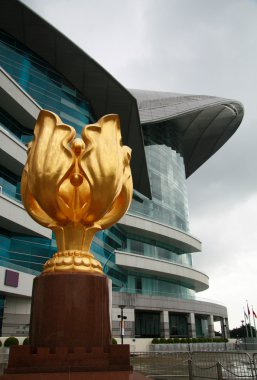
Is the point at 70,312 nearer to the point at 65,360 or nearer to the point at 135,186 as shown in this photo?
the point at 65,360

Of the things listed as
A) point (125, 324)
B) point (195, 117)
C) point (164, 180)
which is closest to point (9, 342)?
point (125, 324)

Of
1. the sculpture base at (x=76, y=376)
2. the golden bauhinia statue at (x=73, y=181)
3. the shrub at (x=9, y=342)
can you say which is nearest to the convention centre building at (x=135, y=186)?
the shrub at (x=9, y=342)

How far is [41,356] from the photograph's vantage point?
5480mm

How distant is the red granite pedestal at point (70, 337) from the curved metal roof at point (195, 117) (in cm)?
3618

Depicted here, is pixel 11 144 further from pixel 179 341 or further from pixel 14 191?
pixel 179 341

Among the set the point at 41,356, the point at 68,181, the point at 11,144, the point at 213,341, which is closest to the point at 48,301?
the point at 41,356

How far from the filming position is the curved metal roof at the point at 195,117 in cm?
4431

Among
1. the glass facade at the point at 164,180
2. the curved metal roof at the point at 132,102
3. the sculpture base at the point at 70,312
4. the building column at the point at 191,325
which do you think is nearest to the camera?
the sculpture base at the point at 70,312

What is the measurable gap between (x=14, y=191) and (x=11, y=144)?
10.9ft

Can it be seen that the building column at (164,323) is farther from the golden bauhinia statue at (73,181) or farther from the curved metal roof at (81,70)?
the golden bauhinia statue at (73,181)

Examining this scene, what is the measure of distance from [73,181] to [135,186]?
33.1 metres

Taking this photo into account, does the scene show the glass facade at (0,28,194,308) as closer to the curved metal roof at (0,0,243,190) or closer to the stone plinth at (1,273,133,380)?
the curved metal roof at (0,0,243,190)

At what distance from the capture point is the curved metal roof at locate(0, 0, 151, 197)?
29.7 meters

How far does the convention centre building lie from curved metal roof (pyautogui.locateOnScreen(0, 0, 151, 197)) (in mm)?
88
